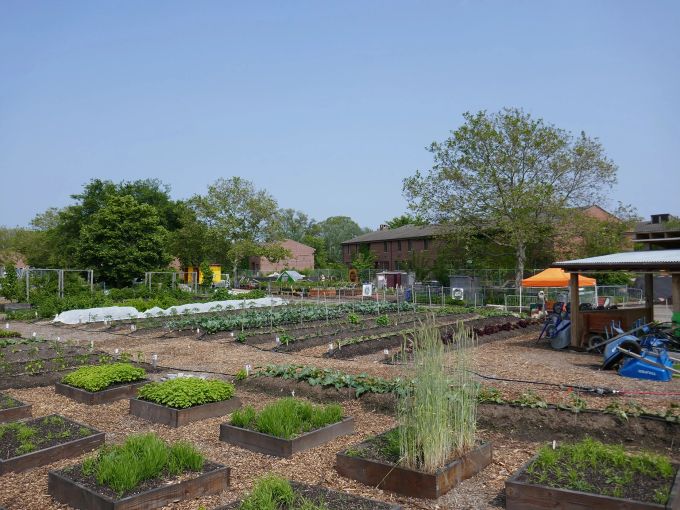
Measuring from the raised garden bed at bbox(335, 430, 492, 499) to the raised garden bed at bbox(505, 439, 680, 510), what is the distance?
0.55 m

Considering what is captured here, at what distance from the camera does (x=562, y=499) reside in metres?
4.17

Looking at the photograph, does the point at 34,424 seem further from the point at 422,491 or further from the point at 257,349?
the point at 257,349

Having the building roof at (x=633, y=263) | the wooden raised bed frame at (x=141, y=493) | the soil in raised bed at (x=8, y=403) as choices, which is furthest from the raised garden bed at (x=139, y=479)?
the building roof at (x=633, y=263)

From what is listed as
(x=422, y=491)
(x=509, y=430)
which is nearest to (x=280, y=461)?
(x=422, y=491)

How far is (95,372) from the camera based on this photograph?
844cm

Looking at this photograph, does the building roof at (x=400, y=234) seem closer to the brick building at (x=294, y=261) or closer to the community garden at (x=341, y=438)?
the brick building at (x=294, y=261)

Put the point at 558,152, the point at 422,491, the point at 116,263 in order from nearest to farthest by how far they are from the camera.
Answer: the point at 422,491
the point at 558,152
the point at 116,263

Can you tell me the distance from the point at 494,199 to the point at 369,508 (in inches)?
1206

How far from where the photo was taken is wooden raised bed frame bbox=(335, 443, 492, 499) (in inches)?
184

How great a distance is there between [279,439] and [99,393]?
370cm

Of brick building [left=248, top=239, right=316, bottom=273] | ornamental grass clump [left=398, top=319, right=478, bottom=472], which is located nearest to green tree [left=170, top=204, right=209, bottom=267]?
brick building [left=248, top=239, right=316, bottom=273]

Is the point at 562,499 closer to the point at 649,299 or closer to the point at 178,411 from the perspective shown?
the point at 178,411

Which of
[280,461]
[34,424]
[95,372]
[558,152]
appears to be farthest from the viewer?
[558,152]

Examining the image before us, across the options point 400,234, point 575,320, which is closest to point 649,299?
point 575,320
